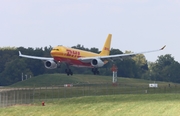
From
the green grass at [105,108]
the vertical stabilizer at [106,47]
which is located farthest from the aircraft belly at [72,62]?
the green grass at [105,108]

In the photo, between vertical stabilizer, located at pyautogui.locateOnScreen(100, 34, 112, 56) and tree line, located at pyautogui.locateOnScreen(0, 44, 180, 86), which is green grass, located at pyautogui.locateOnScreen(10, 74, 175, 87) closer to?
vertical stabilizer, located at pyautogui.locateOnScreen(100, 34, 112, 56)

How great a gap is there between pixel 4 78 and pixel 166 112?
9639cm

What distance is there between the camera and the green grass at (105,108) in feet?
144

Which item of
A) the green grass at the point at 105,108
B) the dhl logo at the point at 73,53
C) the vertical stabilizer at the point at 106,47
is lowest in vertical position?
the green grass at the point at 105,108

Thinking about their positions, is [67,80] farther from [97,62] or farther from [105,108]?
[105,108]

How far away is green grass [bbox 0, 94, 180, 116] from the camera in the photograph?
4378 centimetres

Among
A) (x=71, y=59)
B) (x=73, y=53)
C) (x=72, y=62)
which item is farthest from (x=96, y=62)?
(x=71, y=59)

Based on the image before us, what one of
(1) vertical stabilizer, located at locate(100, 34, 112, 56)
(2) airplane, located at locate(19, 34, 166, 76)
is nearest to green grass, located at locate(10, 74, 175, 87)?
(1) vertical stabilizer, located at locate(100, 34, 112, 56)

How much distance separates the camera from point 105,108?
1870 inches

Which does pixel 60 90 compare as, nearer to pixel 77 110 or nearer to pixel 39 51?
pixel 77 110

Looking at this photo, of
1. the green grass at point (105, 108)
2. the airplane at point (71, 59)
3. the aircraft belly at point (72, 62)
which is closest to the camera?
the green grass at point (105, 108)

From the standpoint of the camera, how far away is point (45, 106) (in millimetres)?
54156

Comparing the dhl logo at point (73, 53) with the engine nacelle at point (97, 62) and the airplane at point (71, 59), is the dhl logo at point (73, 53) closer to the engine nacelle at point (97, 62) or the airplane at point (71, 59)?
the airplane at point (71, 59)

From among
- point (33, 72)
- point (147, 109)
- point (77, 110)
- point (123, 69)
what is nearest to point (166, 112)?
point (147, 109)
